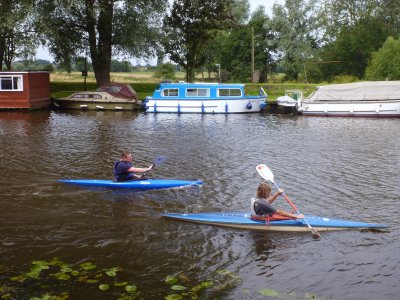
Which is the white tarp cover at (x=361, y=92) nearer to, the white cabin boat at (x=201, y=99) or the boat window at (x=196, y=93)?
the white cabin boat at (x=201, y=99)

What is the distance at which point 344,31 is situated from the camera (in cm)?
5334

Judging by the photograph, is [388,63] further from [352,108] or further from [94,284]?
[94,284]

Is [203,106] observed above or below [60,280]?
above

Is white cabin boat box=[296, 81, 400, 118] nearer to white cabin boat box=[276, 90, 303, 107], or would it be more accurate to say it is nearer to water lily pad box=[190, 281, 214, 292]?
white cabin boat box=[276, 90, 303, 107]

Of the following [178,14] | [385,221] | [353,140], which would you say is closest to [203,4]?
[178,14]

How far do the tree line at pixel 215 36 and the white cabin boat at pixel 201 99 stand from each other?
6109 mm

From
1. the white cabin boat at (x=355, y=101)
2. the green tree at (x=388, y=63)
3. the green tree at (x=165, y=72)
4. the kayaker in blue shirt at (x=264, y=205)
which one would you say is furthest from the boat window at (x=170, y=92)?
the kayaker in blue shirt at (x=264, y=205)

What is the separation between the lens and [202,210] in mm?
13938

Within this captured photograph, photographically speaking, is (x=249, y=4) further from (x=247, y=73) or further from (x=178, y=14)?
(x=178, y=14)

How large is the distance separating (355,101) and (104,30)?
20.6m

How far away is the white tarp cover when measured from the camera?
3631 centimetres

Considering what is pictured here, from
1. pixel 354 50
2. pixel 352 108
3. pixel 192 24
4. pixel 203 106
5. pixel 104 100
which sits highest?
pixel 192 24

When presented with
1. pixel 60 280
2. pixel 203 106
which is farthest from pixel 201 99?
pixel 60 280

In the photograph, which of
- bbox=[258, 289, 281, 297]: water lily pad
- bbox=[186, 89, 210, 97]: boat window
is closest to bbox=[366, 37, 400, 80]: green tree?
bbox=[186, 89, 210, 97]: boat window
